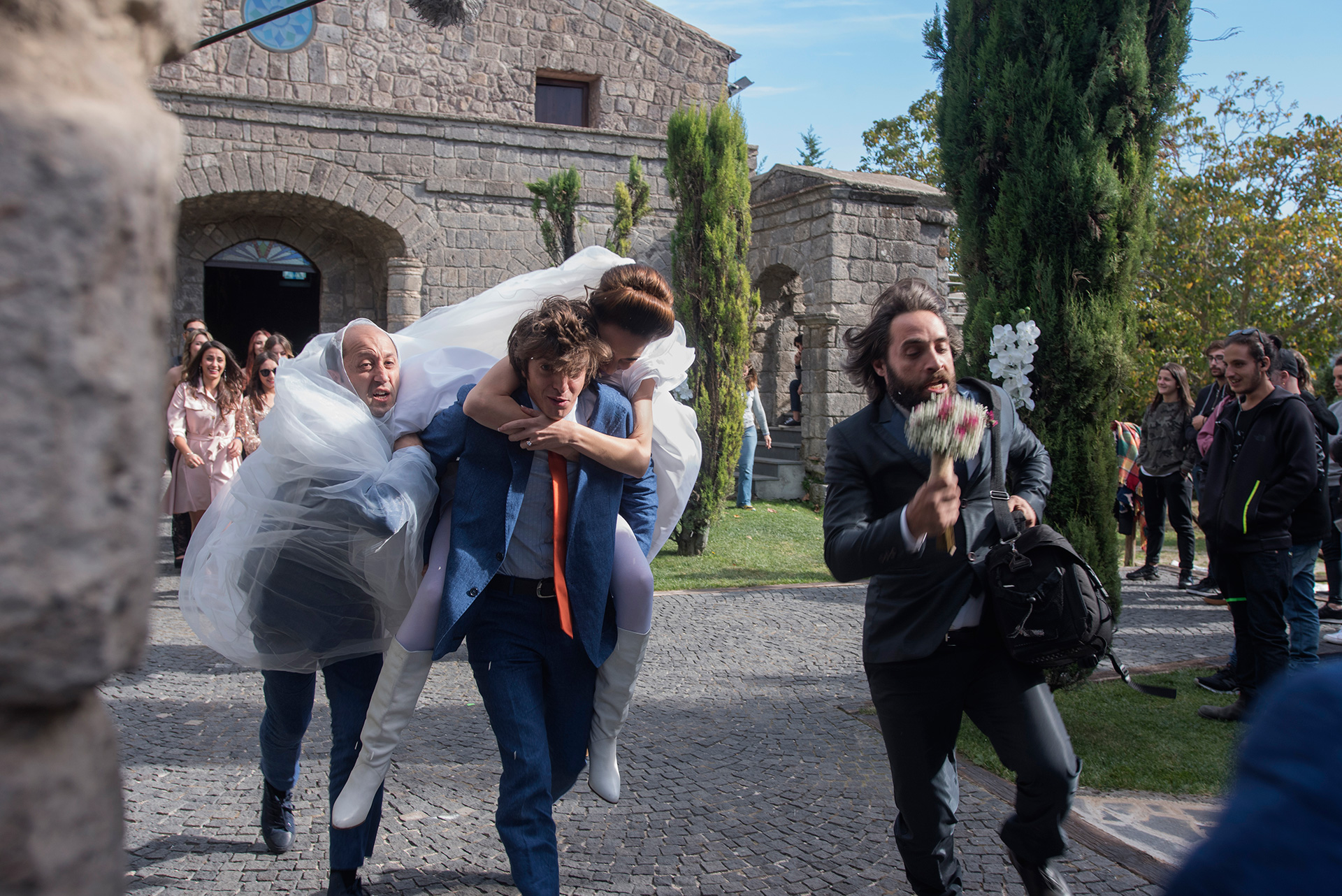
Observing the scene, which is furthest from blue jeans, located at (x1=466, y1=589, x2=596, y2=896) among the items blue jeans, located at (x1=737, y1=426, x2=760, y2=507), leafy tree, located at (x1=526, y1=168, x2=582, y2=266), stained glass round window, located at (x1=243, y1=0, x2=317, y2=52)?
stained glass round window, located at (x1=243, y1=0, x2=317, y2=52)

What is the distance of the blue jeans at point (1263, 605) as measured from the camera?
4.86 meters

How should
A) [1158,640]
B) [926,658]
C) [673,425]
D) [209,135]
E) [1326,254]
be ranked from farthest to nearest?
[1326,254] < [209,135] < [1158,640] < [673,425] < [926,658]

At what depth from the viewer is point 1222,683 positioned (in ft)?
18.6

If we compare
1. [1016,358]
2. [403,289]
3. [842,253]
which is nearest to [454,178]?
[403,289]

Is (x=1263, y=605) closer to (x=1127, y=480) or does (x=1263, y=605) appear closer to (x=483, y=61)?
(x=1127, y=480)

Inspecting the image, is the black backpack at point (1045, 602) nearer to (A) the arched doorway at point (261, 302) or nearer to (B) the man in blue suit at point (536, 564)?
(B) the man in blue suit at point (536, 564)

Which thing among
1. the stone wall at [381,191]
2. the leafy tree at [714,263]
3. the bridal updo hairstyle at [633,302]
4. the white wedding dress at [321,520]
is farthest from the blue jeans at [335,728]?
the stone wall at [381,191]

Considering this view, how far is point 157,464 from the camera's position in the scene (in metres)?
0.76

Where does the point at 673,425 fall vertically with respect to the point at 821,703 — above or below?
above

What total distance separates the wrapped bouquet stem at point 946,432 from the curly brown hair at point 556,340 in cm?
101

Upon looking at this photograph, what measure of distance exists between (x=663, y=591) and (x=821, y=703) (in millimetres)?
3184

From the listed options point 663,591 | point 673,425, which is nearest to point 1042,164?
point 673,425

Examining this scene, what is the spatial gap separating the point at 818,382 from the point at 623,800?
10907mm

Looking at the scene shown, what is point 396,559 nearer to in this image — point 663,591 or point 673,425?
point 673,425
